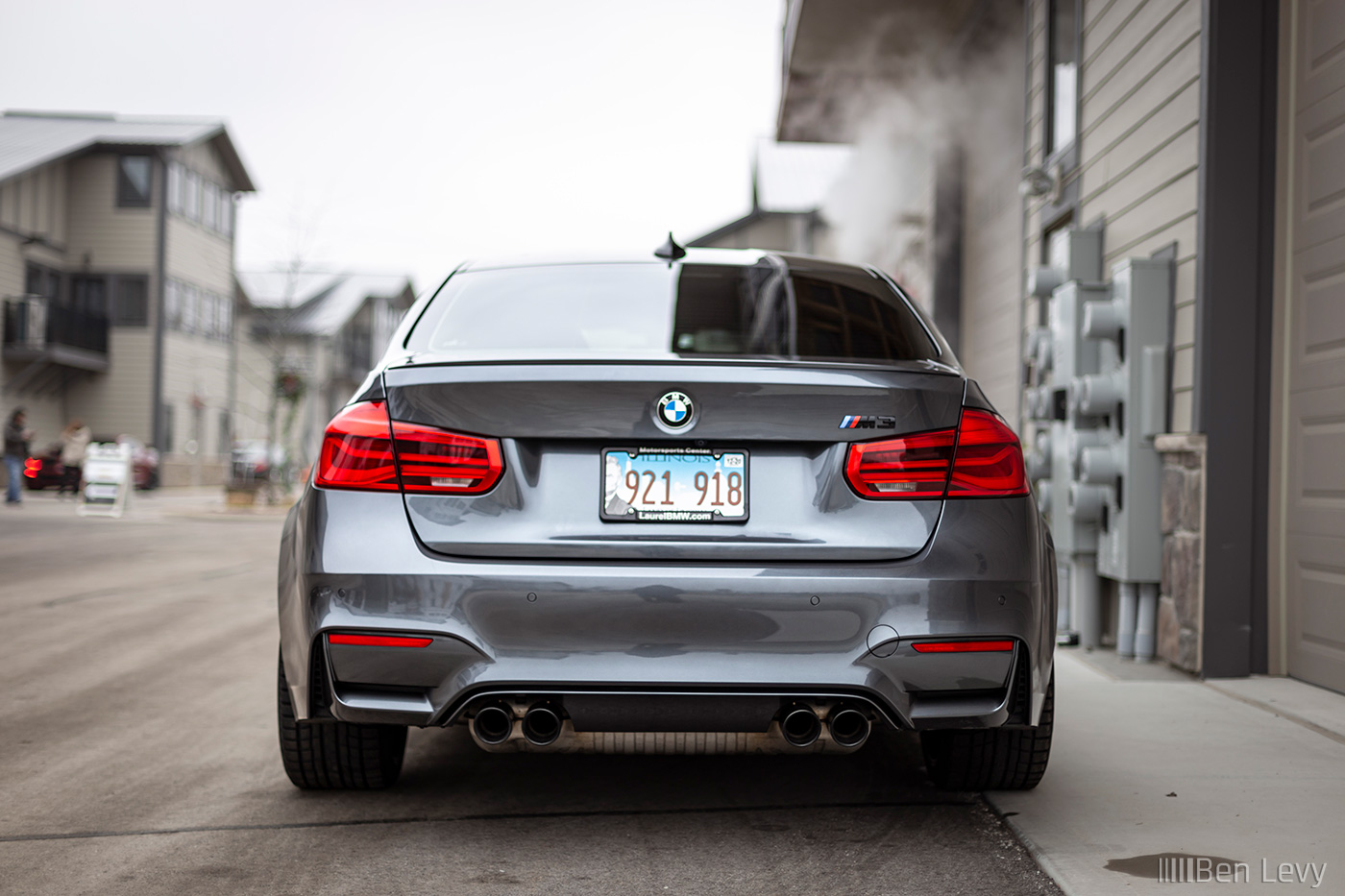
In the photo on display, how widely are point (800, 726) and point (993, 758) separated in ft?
2.73

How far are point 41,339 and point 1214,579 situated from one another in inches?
1189

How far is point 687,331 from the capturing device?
3.47 metres

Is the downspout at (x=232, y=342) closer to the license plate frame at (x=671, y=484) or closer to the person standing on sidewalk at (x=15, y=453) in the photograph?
the person standing on sidewalk at (x=15, y=453)

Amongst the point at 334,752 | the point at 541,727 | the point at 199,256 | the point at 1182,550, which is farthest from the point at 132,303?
the point at 541,727

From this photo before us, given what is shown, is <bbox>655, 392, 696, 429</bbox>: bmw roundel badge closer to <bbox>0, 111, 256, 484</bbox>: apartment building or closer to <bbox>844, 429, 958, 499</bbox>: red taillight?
<bbox>844, 429, 958, 499</bbox>: red taillight

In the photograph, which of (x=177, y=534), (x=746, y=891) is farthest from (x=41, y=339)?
(x=746, y=891)

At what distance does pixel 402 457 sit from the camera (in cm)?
279

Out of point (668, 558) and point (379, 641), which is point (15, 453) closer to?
point (379, 641)

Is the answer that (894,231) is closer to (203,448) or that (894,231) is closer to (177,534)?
(177,534)

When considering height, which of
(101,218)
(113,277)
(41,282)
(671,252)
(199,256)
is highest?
(101,218)

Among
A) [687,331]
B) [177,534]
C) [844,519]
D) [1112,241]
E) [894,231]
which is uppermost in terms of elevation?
[894,231]

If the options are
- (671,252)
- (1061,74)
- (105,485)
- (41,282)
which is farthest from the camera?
(41,282)

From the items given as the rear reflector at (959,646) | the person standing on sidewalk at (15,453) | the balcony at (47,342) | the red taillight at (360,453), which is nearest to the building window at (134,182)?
the balcony at (47,342)

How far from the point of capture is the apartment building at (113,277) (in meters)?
29.7
